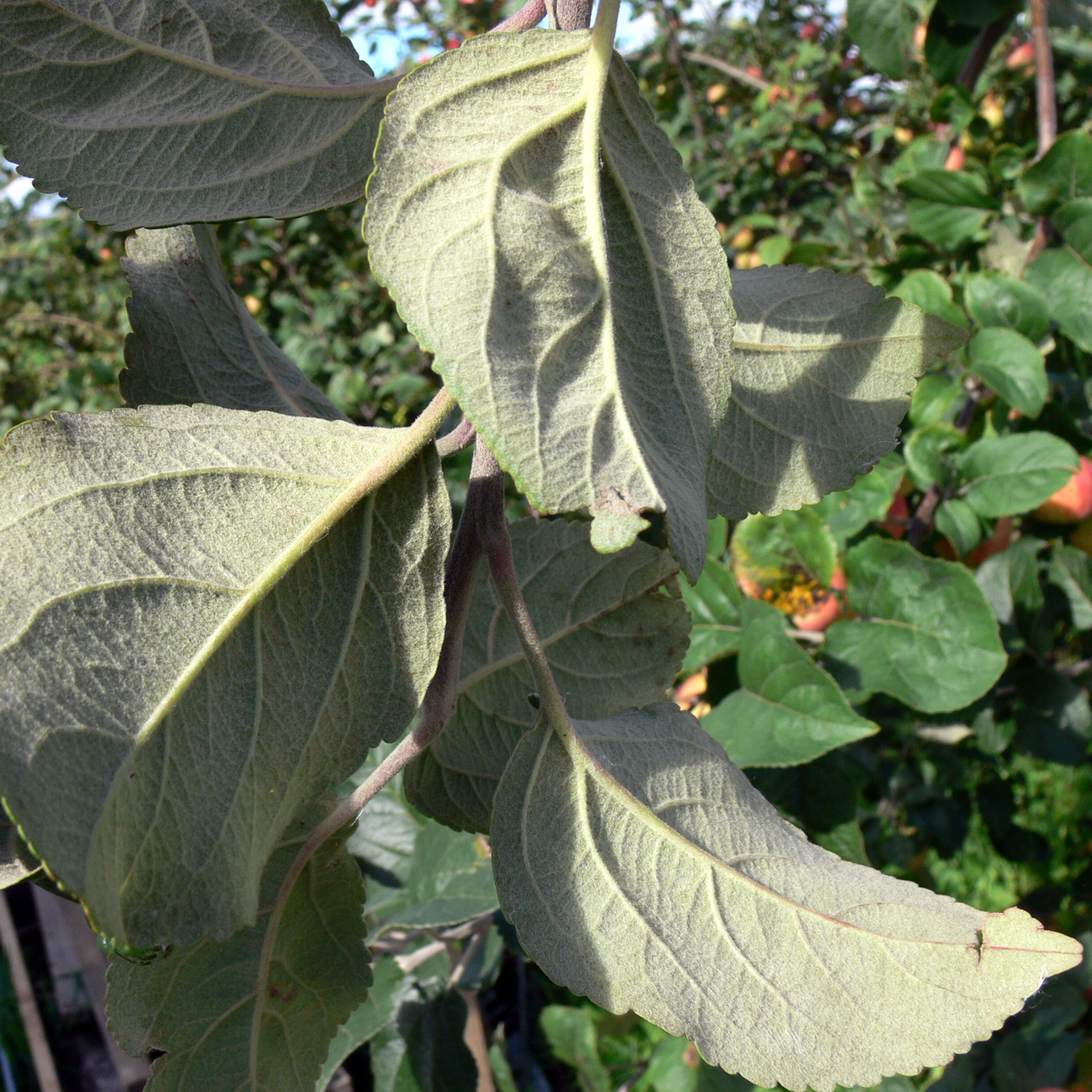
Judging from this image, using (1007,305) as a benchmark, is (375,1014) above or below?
below

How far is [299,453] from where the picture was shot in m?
0.47

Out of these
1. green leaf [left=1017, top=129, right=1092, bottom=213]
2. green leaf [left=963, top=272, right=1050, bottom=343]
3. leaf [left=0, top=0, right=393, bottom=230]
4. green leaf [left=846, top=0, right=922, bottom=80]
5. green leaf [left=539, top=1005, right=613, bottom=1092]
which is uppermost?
leaf [left=0, top=0, right=393, bottom=230]

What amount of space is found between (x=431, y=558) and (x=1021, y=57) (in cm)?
206

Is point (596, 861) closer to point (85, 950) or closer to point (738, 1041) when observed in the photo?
point (738, 1041)

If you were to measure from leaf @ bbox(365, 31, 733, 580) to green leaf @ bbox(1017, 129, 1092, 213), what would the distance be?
3.03ft

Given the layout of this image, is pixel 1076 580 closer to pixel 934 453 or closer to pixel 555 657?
pixel 934 453

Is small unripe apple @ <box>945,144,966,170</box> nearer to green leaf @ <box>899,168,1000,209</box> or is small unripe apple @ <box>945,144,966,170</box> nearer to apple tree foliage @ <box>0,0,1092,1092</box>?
green leaf @ <box>899,168,1000,209</box>

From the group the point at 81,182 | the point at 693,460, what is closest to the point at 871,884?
the point at 693,460

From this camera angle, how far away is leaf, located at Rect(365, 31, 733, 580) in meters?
0.40

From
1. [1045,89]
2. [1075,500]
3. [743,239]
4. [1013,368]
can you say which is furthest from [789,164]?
[1013,368]

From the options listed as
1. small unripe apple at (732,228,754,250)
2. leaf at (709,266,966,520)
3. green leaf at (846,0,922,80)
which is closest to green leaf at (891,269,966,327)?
green leaf at (846,0,922,80)

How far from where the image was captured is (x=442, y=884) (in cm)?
110

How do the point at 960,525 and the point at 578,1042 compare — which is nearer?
the point at 960,525

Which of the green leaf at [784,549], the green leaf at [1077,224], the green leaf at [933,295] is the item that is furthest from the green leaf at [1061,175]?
the green leaf at [784,549]
